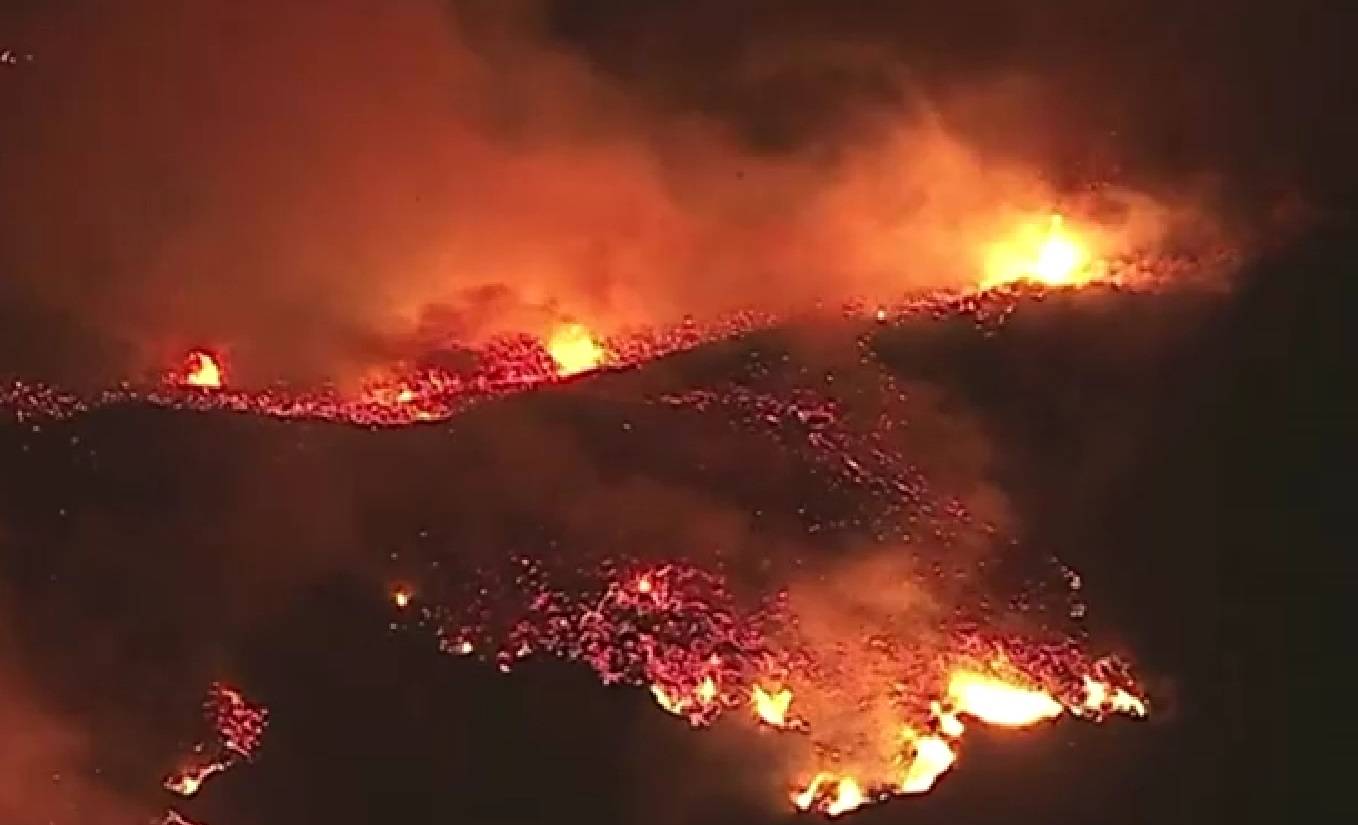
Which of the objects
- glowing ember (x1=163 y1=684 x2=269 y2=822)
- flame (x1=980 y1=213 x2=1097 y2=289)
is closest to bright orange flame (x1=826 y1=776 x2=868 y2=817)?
glowing ember (x1=163 y1=684 x2=269 y2=822)

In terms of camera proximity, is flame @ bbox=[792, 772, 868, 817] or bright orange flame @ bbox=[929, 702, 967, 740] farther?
bright orange flame @ bbox=[929, 702, 967, 740]

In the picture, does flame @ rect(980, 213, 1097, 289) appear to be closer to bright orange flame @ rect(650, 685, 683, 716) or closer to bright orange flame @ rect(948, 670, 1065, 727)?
bright orange flame @ rect(948, 670, 1065, 727)

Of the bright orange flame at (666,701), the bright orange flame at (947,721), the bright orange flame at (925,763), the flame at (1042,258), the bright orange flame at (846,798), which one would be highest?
the flame at (1042,258)

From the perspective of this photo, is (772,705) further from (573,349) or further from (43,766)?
(43,766)

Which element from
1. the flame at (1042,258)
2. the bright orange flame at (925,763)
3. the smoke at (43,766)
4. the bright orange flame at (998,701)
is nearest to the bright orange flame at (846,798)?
the bright orange flame at (925,763)

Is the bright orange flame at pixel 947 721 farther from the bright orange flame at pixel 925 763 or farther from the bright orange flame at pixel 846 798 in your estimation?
the bright orange flame at pixel 846 798

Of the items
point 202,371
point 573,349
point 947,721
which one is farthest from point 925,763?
point 202,371
